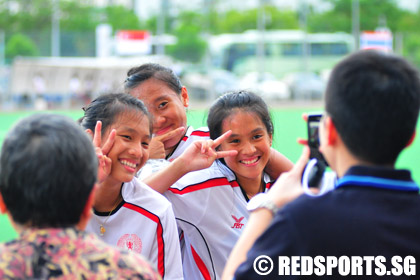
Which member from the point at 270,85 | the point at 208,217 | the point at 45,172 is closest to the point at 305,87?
the point at 270,85

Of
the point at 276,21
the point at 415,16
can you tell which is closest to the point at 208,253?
the point at 415,16

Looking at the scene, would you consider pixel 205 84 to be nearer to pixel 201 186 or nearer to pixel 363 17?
pixel 363 17

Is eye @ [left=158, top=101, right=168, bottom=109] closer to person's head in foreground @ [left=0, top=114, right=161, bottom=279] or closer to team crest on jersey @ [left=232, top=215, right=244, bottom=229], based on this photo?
team crest on jersey @ [left=232, top=215, right=244, bottom=229]

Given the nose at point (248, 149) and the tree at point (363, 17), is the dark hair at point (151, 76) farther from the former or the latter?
the tree at point (363, 17)

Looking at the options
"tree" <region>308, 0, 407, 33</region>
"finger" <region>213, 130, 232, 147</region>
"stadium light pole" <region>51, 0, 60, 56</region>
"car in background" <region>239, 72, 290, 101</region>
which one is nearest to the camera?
"finger" <region>213, 130, 232, 147</region>

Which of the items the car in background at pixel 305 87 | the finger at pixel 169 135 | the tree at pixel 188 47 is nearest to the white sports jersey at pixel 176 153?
the finger at pixel 169 135

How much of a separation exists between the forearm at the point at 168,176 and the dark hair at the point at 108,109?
8.1 inches

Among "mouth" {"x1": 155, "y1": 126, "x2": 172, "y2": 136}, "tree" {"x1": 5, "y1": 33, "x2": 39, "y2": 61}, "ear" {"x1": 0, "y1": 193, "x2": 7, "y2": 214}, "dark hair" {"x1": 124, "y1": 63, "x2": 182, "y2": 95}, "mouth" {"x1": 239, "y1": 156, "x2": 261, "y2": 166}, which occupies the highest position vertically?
"tree" {"x1": 5, "y1": 33, "x2": 39, "y2": 61}

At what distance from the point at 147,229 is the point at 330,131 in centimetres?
116

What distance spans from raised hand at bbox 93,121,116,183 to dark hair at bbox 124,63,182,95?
0.82 m

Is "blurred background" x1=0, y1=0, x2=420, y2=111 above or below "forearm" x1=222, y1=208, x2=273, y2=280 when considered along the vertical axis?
above

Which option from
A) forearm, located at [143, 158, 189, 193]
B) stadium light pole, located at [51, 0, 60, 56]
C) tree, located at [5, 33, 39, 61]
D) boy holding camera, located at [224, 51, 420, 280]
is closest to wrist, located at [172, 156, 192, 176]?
forearm, located at [143, 158, 189, 193]

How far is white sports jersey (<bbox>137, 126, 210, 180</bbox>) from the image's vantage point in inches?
115

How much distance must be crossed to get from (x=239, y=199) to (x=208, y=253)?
29 cm
